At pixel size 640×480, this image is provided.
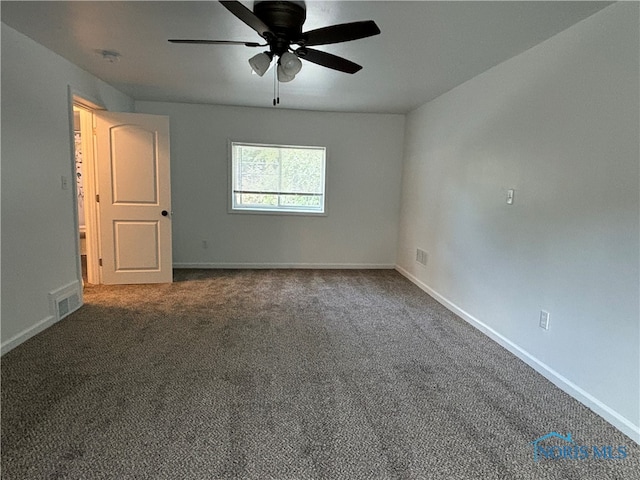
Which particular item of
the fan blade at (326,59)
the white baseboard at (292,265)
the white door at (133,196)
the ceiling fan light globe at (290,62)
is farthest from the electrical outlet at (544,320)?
the white door at (133,196)

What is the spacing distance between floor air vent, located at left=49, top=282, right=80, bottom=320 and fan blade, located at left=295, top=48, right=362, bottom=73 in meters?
2.85

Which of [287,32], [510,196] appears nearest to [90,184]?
[287,32]

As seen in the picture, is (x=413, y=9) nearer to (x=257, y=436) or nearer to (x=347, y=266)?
(x=257, y=436)

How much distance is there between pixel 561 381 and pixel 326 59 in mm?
2630

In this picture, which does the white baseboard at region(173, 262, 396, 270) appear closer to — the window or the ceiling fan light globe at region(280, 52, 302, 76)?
the window

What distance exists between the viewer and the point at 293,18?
2.09 m

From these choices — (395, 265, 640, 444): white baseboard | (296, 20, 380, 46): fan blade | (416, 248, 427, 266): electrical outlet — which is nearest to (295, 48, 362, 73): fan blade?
(296, 20, 380, 46): fan blade

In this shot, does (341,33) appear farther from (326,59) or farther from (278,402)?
(278,402)

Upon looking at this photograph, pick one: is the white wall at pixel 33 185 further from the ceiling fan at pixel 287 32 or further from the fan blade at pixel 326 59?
the fan blade at pixel 326 59

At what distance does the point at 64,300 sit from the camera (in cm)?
325

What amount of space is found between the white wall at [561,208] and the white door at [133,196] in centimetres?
335

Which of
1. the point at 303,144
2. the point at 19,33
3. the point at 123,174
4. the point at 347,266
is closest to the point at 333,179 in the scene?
the point at 303,144

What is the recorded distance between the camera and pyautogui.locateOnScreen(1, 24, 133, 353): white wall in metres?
2.56

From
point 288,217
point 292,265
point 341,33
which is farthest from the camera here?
point 292,265
